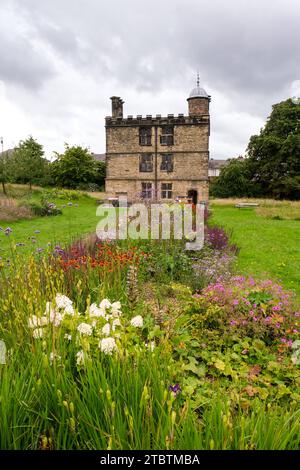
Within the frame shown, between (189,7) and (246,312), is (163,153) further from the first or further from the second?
(246,312)

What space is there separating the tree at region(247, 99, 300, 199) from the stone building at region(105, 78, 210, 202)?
11.7 m

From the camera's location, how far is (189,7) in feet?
18.8

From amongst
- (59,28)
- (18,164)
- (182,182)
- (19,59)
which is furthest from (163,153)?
(59,28)

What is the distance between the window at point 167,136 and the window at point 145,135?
1.19 m

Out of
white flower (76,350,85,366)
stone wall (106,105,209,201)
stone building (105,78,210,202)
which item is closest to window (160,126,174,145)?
stone building (105,78,210,202)

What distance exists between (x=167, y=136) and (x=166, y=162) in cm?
236

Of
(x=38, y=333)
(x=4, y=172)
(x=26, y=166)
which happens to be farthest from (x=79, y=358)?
(x=26, y=166)

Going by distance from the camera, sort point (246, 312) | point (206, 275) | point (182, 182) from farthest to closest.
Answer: point (182, 182)
point (206, 275)
point (246, 312)

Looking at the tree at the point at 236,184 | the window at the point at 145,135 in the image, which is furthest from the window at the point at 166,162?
the tree at the point at 236,184

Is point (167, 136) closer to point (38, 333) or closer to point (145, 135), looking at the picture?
point (145, 135)

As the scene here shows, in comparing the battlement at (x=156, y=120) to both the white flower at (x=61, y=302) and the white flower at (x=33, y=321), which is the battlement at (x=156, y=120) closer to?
the white flower at (x=61, y=302)

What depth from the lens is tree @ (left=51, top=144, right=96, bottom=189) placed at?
38.7 m

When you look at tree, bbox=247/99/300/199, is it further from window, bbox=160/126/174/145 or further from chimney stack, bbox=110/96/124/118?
chimney stack, bbox=110/96/124/118
